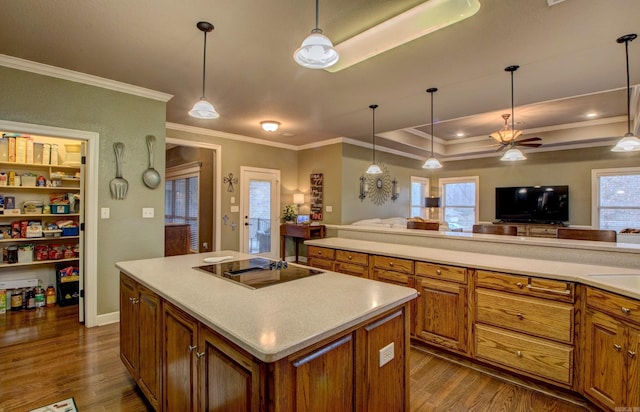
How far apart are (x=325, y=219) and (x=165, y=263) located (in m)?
4.36

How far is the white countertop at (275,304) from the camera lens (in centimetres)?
103

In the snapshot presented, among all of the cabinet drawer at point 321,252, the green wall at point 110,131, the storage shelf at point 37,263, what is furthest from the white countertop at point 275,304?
the storage shelf at point 37,263

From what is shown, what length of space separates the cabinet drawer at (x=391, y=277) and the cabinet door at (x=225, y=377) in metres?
1.97

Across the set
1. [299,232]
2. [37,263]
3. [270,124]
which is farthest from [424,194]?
[37,263]

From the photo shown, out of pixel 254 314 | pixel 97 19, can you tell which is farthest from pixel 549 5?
pixel 97 19

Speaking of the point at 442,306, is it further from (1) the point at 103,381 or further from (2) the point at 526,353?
(1) the point at 103,381

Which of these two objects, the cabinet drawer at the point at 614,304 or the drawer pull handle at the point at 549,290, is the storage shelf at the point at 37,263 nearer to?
the drawer pull handle at the point at 549,290

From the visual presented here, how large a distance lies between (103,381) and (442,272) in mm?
2759

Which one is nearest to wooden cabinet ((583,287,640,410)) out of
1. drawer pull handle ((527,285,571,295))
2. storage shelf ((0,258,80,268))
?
drawer pull handle ((527,285,571,295))

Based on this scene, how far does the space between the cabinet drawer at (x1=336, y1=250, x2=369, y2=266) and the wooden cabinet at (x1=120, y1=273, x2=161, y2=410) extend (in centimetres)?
201

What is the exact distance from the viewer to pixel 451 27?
2.28 meters

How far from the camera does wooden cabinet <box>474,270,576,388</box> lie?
2014mm

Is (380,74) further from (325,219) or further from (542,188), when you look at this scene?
(542,188)

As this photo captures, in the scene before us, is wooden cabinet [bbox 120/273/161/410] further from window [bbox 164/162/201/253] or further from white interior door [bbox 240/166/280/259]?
window [bbox 164/162/201/253]
